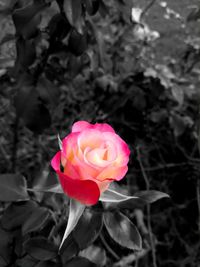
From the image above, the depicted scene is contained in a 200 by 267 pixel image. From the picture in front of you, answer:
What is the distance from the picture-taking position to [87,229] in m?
0.62

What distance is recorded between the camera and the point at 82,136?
532 millimetres

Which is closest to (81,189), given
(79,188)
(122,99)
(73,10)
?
(79,188)

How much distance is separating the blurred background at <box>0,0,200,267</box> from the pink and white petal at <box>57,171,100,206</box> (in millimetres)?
533

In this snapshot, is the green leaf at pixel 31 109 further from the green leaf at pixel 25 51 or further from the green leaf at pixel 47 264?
the green leaf at pixel 47 264

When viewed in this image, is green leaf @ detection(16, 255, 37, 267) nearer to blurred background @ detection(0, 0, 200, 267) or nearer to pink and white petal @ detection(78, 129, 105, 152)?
pink and white petal @ detection(78, 129, 105, 152)

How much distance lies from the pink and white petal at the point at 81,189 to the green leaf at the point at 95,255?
245mm

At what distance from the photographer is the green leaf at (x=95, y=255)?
29.2 inches

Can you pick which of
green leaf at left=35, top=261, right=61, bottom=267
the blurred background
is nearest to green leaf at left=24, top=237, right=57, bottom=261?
green leaf at left=35, top=261, right=61, bottom=267

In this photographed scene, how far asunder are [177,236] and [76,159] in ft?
3.80

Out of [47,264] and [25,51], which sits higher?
[25,51]

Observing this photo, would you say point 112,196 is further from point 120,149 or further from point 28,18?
point 28,18

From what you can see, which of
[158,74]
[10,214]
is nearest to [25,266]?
[10,214]

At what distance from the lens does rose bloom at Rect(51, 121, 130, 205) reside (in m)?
0.50

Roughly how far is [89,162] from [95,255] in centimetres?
32
